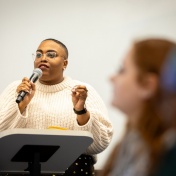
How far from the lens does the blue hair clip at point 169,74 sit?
37.2 inches

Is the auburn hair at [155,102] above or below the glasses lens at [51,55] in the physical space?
below

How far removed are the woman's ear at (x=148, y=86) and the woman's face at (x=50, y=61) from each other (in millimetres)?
1794

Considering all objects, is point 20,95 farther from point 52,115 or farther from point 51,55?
point 51,55

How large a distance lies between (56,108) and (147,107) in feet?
5.45

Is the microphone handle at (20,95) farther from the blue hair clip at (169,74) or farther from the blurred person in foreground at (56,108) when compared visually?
the blue hair clip at (169,74)

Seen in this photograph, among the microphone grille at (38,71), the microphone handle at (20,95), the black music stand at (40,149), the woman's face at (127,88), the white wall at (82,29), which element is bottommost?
the black music stand at (40,149)

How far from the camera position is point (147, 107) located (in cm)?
96

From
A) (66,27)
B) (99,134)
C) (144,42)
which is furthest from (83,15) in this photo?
(144,42)

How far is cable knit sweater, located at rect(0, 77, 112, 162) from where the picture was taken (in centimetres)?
243

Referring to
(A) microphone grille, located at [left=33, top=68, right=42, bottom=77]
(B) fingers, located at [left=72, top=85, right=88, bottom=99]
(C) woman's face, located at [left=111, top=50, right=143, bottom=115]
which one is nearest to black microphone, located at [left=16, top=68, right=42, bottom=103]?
(A) microphone grille, located at [left=33, top=68, right=42, bottom=77]

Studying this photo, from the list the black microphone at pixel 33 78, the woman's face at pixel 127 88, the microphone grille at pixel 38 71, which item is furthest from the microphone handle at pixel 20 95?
the woman's face at pixel 127 88

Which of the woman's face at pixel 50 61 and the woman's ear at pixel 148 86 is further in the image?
the woman's face at pixel 50 61

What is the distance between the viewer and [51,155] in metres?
2.36

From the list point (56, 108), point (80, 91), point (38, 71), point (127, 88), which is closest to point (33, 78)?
point (38, 71)
